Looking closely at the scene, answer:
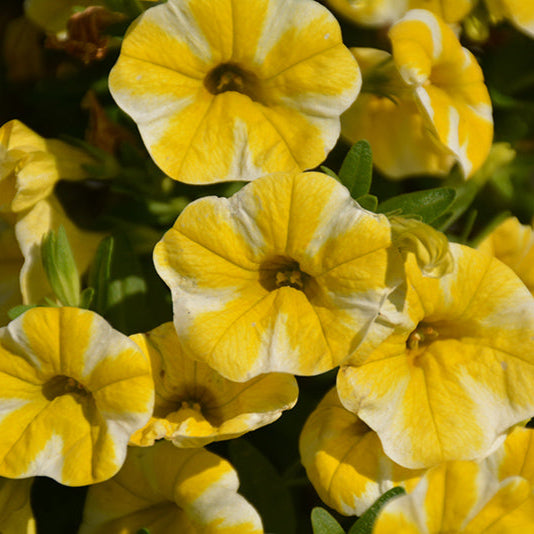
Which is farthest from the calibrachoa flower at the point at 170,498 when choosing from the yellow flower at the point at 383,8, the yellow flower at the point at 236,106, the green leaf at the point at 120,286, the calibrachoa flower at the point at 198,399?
the yellow flower at the point at 383,8

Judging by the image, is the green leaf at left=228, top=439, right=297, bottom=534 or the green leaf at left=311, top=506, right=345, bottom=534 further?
the green leaf at left=228, top=439, right=297, bottom=534

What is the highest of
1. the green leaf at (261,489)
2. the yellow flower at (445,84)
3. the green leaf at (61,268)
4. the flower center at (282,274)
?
the yellow flower at (445,84)

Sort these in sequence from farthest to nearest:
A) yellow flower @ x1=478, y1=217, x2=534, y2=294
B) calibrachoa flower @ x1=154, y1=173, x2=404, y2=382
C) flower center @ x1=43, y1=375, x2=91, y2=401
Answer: yellow flower @ x1=478, y1=217, x2=534, y2=294
flower center @ x1=43, y1=375, x2=91, y2=401
calibrachoa flower @ x1=154, y1=173, x2=404, y2=382

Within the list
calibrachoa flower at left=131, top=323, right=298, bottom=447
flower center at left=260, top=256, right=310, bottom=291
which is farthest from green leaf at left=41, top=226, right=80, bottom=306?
flower center at left=260, top=256, right=310, bottom=291

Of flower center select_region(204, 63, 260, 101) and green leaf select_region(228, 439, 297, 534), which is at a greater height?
flower center select_region(204, 63, 260, 101)

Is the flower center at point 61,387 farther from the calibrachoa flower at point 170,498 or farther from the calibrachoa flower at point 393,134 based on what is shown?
the calibrachoa flower at point 393,134

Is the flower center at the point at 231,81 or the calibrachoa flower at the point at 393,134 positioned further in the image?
the calibrachoa flower at the point at 393,134

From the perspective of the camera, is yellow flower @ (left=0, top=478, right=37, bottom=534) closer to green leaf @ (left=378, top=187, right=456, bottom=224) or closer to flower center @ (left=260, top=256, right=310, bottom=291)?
flower center @ (left=260, top=256, right=310, bottom=291)

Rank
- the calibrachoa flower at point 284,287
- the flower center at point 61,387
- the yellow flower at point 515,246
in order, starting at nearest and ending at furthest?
the calibrachoa flower at point 284,287 → the flower center at point 61,387 → the yellow flower at point 515,246
